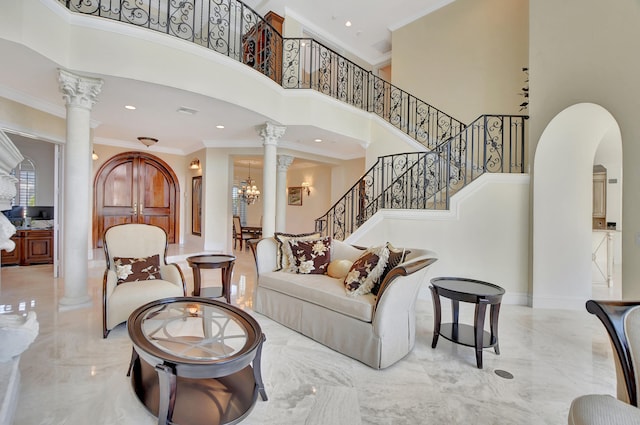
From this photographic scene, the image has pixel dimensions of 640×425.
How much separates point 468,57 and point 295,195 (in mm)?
6870

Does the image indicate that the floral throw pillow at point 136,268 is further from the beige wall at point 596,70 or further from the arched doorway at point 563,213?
the beige wall at point 596,70

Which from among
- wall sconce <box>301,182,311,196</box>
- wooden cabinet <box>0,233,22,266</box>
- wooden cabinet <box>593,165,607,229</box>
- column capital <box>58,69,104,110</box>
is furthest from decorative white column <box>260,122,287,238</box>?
wooden cabinet <box>593,165,607,229</box>

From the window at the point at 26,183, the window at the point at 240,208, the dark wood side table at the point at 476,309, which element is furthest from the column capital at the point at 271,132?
the window at the point at 240,208

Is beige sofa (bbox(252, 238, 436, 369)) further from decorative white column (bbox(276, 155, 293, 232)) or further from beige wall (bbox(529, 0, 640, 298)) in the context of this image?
decorative white column (bbox(276, 155, 293, 232))

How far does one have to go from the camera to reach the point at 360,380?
89.8 inches

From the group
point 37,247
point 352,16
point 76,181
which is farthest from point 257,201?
point 76,181

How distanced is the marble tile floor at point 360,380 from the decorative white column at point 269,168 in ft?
8.59

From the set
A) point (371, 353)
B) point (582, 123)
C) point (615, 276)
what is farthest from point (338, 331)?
point (615, 276)

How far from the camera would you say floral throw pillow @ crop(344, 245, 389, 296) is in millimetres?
2717

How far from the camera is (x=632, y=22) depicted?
316cm

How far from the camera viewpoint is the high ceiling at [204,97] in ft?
12.6

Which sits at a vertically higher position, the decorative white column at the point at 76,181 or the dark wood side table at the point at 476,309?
the decorative white column at the point at 76,181

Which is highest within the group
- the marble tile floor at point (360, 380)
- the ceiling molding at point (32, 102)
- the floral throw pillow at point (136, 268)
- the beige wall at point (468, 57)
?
the beige wall at point (468, 57)

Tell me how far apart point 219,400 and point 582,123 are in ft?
16.7
